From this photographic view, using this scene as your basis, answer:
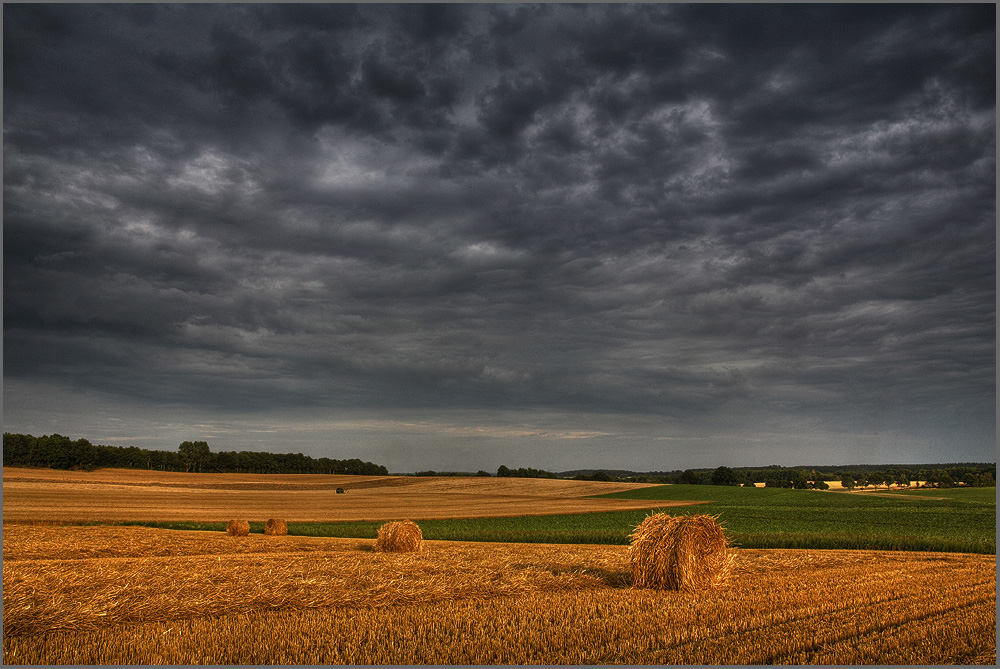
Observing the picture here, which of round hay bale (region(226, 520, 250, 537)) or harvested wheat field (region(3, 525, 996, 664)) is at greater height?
harvested wheat field (region(3, 525, 996, 664))

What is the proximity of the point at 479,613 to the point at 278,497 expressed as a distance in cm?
5958

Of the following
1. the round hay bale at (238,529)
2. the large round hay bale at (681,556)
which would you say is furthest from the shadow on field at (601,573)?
the round hay bale at (238,529)

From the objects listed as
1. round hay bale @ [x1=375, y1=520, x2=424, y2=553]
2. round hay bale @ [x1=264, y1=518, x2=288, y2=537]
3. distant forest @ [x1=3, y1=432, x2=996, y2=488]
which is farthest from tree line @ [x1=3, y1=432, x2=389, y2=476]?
round hay bale @ [x1=375, y1=520, x2=424, y2=553]

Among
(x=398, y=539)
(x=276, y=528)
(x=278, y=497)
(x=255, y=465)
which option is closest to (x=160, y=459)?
(x=255, y=465)

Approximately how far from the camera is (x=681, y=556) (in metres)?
12.8

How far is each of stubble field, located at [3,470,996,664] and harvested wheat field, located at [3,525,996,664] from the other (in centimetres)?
3

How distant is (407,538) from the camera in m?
20.1

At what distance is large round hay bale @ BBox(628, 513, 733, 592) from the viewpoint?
12805 millimetres

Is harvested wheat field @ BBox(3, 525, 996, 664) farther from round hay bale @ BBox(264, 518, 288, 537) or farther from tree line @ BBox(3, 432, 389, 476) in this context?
tree line @ BBox(3, 432, 389, 476)

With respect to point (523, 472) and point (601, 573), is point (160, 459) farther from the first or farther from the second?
point (601, 573)

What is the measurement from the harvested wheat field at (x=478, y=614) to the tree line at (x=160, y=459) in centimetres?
8245

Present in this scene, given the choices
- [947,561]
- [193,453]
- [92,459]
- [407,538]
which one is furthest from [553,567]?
[193,453]

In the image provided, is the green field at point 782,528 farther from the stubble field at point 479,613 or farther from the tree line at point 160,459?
the tree line at point 160,459

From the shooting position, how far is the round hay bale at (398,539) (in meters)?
20.0
